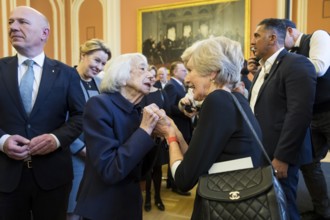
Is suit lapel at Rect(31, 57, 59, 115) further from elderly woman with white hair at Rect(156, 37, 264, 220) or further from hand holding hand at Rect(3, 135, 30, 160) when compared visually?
elderly woman with white hair at Rect(156, 37, 264, 220)

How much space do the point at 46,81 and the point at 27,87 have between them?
0.10m

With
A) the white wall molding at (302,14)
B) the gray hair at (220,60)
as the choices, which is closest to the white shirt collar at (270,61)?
the gray hair at (220,60)

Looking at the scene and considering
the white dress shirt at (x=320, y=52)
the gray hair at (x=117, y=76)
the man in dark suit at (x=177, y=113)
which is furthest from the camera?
the man in dark suit at (x=177, y=113)

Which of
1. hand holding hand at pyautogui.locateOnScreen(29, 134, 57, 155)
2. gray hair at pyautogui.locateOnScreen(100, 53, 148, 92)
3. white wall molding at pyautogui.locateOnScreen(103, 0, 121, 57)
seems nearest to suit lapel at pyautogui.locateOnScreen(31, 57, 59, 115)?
hand holding hand at pyautogui.locateOnScreen(29, 134, 57, 155)

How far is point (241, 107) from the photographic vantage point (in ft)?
3.92

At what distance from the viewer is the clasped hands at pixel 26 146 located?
1.50m

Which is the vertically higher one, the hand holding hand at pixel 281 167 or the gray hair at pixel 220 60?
the gray hair at pixel 220 60

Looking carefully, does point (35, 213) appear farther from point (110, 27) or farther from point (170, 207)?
point (110, 27)

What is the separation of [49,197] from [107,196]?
483 millimetres

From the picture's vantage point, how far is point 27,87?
1.62m

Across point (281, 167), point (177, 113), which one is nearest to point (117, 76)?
point (281, 167)

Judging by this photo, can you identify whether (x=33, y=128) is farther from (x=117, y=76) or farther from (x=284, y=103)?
(x=284, y=103)

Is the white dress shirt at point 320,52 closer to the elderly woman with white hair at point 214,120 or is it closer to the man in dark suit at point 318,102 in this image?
the man in dark suit at point 318,102

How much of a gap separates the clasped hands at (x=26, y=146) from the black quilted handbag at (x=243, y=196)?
88 centimetres
